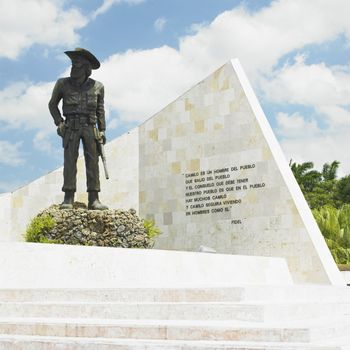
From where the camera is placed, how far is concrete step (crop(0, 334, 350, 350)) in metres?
4.73

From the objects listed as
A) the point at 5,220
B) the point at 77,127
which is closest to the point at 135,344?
the point at 77,127

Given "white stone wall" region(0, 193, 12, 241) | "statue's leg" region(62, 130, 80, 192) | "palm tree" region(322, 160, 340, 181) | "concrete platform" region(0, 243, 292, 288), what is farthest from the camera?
"palm tree" region(322, 160, 340, 181)

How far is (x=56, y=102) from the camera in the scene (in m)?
12.6

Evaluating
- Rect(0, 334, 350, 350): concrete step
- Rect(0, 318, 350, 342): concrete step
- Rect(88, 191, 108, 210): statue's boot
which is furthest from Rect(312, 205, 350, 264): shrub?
Rect(0, 334, 350, 350): concrete step

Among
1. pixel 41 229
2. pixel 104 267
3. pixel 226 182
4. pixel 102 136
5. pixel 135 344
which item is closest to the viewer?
pixel 135 344

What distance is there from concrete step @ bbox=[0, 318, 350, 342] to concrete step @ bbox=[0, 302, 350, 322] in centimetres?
19

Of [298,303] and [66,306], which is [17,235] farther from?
[298,303]

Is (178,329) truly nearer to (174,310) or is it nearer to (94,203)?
(174,310)

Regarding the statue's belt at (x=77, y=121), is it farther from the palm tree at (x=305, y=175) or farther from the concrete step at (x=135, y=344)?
the palm tree at (x=305, y=175)

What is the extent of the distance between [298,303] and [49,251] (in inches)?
161

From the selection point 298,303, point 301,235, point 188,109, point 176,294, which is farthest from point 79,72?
point 298,303

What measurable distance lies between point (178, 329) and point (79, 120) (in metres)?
7.57

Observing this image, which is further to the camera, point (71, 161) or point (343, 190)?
point (343, 190)

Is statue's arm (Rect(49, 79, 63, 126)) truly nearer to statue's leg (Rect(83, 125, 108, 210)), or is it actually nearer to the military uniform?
the military uniform
